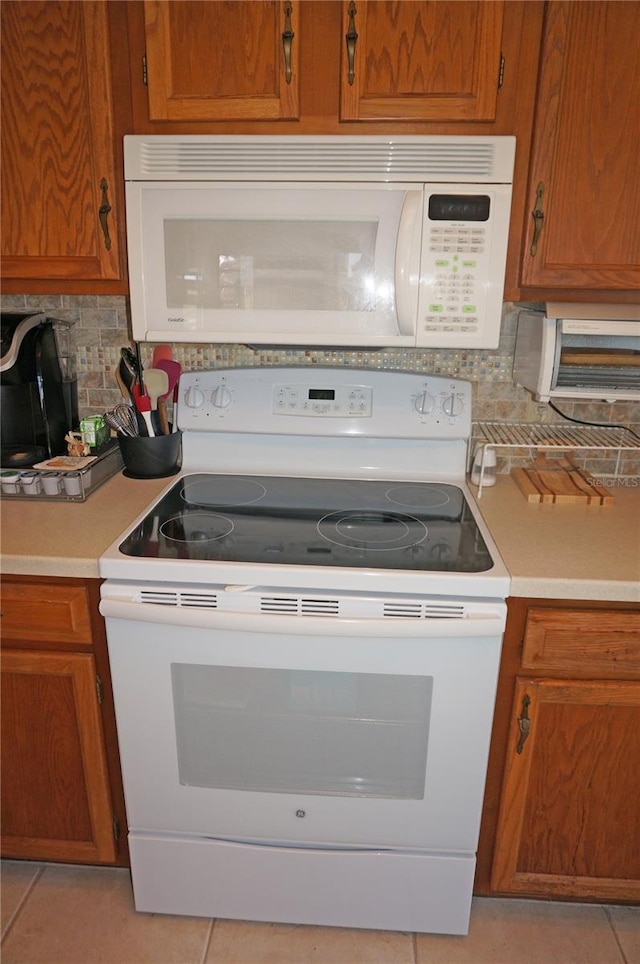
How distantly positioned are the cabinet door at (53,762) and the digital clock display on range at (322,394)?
80cm

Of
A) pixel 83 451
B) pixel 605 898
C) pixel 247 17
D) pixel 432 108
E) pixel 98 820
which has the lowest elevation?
pixel 605 898

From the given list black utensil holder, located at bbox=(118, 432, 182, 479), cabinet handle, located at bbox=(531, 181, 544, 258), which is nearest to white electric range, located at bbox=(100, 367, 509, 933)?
black utensil holder, located at bbox=(118, 432, 182, 479)

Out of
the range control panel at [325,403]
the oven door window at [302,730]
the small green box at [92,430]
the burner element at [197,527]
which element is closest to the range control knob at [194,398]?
the range control panel at [325,403]

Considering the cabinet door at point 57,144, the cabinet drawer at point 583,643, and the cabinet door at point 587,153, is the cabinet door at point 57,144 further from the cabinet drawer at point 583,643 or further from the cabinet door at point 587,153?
the cabinet drawer at point 583,643

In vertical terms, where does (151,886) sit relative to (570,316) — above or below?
below

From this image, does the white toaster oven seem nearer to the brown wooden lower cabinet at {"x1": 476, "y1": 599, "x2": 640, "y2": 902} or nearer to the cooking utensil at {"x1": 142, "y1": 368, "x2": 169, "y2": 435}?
the brown wooden lower cabinet at {"x1": 476, "y1": 599, "x2": 640, "y2": 902}

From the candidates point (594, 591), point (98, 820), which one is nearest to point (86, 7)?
point (594, 591)

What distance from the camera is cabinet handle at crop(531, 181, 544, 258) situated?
1.32m

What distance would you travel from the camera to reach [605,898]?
143cm

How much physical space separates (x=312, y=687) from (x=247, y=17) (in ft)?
4.33

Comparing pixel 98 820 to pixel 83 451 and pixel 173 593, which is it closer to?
pixel 173 593

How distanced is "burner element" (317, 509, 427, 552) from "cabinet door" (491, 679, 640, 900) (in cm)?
36

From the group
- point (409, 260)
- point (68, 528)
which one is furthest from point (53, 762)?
point (409, 260)

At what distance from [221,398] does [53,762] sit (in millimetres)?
918
